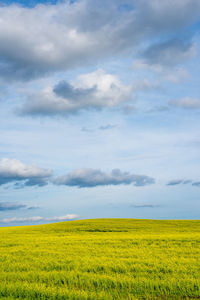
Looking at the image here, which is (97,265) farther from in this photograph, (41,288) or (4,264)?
(4,264)

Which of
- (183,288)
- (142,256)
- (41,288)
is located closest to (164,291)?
(183,288)

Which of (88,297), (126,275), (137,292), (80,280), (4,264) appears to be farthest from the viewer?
(4,264)

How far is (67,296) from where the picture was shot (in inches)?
314

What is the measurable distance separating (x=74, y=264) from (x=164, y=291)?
205 inches

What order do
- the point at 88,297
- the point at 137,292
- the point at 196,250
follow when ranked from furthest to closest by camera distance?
1. the point at 196,250
2. the point at 137,292
3. the point at 88,297

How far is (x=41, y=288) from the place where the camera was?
342 inches

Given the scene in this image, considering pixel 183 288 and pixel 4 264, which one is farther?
pixel 4 264

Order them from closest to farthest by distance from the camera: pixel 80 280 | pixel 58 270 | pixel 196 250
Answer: pixel 80 280, pixel 58 270, pixel 196 250

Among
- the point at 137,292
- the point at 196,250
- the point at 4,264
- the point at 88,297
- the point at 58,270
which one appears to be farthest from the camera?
the point at 196,250

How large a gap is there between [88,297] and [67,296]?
0.69 m

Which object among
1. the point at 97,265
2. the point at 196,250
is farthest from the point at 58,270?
the point at 196,250

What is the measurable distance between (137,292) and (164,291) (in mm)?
851

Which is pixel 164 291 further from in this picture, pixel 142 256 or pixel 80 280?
pixel 142 256

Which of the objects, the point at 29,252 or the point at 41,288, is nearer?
the point at 41,288
